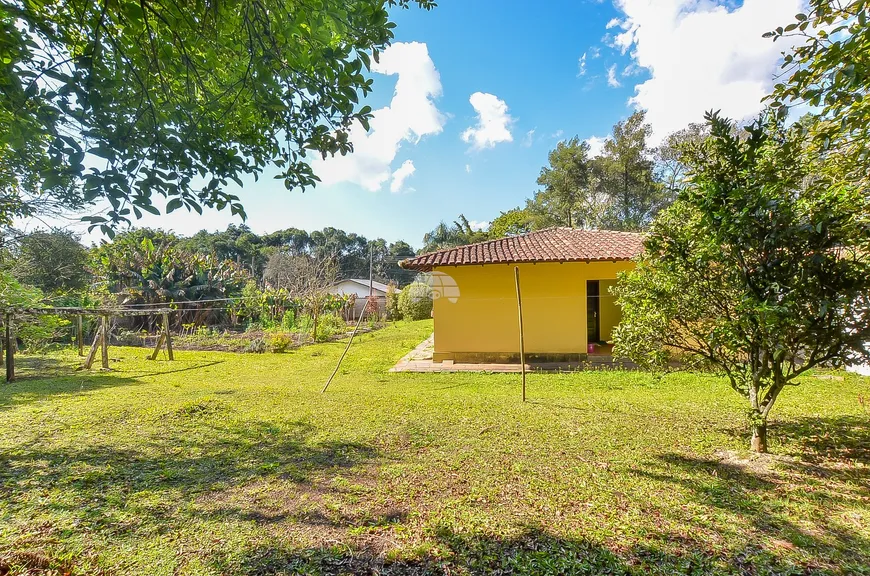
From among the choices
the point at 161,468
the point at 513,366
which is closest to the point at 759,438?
the point at 161,468

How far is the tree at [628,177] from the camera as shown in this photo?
86.7ft

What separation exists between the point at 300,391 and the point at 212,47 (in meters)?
6.22

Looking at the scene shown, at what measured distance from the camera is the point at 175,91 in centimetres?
323

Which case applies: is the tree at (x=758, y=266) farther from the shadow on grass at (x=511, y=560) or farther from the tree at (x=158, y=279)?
the tree at (x=158, y=279)

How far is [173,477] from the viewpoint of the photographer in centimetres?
378

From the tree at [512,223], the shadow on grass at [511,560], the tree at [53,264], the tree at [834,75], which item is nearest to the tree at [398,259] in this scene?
the tree at [512,223]

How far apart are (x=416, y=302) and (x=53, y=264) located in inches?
661

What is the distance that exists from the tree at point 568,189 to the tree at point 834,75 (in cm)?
2516

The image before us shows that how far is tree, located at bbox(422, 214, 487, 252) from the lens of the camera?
3394 cm

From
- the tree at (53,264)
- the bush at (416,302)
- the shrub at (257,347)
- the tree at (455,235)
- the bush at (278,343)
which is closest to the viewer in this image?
the tree at (53,264)

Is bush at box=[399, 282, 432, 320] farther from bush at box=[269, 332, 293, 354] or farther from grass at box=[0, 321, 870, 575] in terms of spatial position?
grass at box=[0, 321, 870, 575]

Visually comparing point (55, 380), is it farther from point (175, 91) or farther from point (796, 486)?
point (796, 486)

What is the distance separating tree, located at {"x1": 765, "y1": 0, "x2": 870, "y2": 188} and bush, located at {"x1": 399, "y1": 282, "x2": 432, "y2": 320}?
21287 millimetres

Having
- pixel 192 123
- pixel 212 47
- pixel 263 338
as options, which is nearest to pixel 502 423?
pixel 192 123
